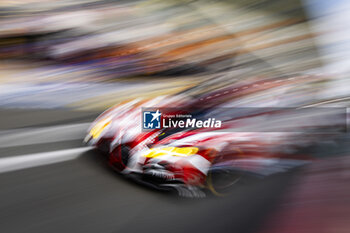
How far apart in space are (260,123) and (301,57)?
1.80m

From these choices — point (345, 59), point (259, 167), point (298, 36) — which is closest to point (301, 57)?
point (298, 36)

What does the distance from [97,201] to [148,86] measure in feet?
8.11

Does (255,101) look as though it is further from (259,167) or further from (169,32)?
(169,32)

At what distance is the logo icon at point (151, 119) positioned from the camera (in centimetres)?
247

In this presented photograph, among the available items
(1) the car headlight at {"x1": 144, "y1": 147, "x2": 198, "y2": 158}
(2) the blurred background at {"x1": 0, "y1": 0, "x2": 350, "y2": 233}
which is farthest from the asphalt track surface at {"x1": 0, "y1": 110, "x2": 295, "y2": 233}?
(1) the car headlight at {"x1": 144, "y1": 147, "x2": 198, "y2": 158}

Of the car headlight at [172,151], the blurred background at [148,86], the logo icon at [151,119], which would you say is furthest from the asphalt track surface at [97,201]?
the logo icon at [151,119]

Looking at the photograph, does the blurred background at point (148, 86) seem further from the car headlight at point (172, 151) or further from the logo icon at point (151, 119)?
the logo icon at point (151, 119)

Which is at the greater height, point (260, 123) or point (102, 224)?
point (260, 123)

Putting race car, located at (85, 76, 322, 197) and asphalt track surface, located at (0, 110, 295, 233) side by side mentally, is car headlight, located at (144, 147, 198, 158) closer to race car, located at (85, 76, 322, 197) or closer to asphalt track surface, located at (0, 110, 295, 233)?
race car, located at (85, 76, 322, 197)

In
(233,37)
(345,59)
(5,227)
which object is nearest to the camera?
(5,227)

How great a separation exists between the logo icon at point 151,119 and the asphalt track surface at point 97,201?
0.43 meters

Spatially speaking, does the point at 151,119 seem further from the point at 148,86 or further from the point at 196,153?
the point at 148,86

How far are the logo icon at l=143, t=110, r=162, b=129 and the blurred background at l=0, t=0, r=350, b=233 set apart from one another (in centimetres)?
46

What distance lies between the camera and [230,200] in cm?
229
